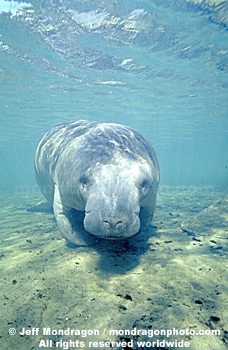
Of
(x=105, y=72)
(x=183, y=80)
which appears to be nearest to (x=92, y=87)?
(x=105, y=72)

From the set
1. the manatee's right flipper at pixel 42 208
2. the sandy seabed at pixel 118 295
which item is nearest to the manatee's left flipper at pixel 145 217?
the sandy seabed at pixel 118 295

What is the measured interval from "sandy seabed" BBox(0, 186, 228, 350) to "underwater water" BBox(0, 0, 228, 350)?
0.02 m

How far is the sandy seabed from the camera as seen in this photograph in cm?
219

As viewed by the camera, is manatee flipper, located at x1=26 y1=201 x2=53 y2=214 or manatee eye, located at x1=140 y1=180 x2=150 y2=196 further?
manatee flipper, located at x1=26 y1=201 x2=53 y2=214

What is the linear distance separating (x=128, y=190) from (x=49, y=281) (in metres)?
1.74

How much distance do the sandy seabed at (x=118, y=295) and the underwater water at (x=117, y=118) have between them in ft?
0.06

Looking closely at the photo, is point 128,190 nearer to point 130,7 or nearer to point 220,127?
point 130,7

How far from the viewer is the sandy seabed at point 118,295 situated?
2.19m

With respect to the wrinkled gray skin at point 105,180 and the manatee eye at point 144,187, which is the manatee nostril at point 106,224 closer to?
the wrinkled gray skin at point 105,180

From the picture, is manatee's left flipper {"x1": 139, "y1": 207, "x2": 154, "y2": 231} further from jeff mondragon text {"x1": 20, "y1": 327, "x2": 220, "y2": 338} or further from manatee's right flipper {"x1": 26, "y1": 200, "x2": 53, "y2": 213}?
manatee's right flipper {"x1": 26, "y1": 200, "x2": 53, "y2": 213}

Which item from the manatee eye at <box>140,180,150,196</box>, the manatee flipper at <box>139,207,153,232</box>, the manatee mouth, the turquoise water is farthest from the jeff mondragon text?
the turquoise water

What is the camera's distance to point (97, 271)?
3529 mm

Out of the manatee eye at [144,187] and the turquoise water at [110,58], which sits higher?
the turquoise water at [110,58]

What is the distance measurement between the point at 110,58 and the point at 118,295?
52.3 feet
